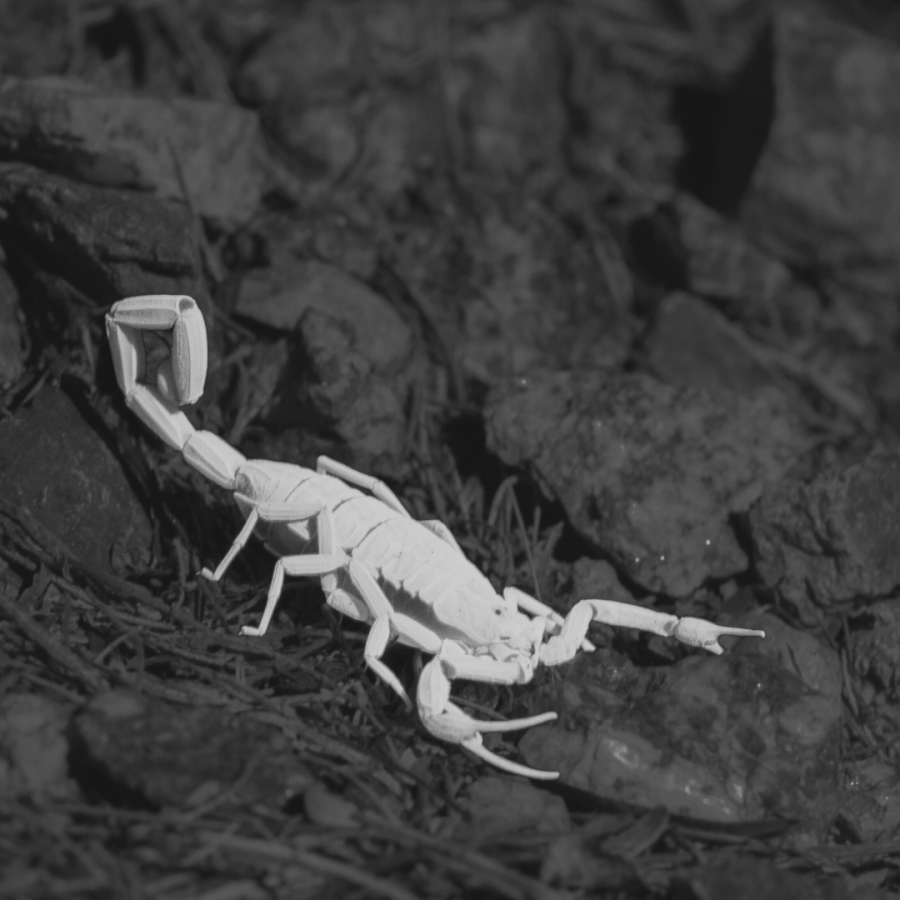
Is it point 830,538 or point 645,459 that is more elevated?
point 645,459

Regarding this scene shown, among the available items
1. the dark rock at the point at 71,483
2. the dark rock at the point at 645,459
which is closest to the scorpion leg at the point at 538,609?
the dark rock at the point at 645,459

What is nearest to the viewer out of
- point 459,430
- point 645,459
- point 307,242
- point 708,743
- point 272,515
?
point 708,743

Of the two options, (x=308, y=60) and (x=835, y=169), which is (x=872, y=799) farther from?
(x=308, y=60)

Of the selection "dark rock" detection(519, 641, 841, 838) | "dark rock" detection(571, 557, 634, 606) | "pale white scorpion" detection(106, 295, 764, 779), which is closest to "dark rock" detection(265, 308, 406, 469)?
"pale white scorpion" detection(106, 295, 764, 779)

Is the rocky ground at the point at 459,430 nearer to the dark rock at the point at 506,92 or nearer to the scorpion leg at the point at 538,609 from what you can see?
the dark rock at the point at 506,92

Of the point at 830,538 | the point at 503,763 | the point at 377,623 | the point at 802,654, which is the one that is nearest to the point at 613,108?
the point at 830,538

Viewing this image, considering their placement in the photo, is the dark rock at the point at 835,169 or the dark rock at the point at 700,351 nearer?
the dark rock at the point at 700,351

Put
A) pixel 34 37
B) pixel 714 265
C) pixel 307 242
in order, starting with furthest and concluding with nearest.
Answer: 1. pixel 714 265
2. pixel 34 37
3. pixel 307 242
